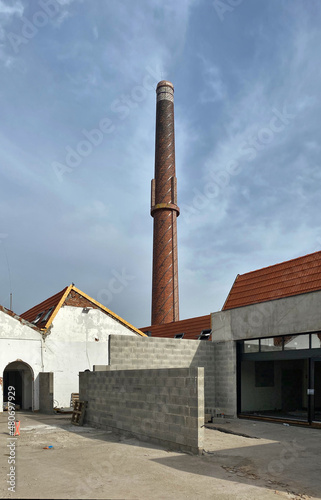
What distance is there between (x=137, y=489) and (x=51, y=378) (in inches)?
521

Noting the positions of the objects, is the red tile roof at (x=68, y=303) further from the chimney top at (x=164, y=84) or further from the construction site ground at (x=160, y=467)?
the chimney top at (x=164, y=84)

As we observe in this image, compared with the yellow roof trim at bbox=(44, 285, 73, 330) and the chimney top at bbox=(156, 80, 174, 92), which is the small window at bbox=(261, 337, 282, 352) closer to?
the yellow roof trim at bbox=(44, 285, 73, 330)

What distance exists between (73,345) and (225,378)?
7.81 meters

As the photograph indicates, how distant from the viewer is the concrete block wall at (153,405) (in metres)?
10.3

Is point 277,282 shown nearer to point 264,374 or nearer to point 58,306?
point 264,374

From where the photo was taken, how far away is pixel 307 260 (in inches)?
661

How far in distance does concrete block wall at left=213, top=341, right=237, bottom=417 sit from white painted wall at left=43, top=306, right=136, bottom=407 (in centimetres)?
629

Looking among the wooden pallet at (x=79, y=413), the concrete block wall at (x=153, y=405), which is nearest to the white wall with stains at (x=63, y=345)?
the wooden pallet at (x=79, y=413)

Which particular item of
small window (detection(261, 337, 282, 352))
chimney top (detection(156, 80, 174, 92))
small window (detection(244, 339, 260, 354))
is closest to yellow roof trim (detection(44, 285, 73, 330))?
small window (detection(244, 339, 260, 354))

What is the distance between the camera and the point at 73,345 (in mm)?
21875

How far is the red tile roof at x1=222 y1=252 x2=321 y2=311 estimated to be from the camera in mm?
16045

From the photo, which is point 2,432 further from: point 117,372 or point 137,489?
point 137,489

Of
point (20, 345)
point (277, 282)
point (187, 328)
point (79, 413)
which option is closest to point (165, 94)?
point (187, 328)

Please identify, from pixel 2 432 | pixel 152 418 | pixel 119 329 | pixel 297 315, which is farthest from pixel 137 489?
pixel 119 329
